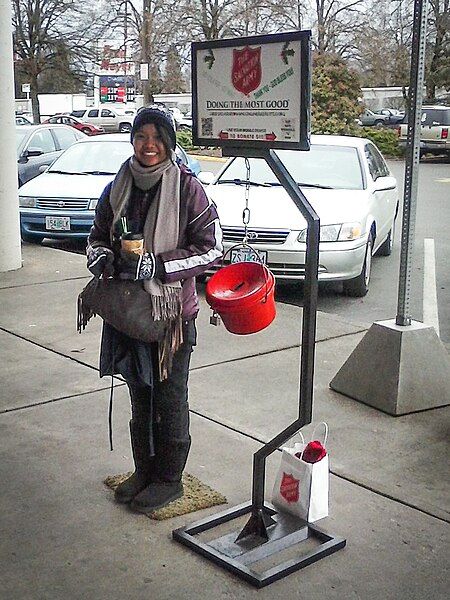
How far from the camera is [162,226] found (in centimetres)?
356

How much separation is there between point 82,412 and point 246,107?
2399 millimetres

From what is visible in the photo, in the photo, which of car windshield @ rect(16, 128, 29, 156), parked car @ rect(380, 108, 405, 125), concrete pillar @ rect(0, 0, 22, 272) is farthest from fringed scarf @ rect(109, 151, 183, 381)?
parked car @ rect(380, 108, 405, 125)

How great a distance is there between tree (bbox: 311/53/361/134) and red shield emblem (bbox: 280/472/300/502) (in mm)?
26082

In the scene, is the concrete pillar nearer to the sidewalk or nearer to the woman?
the sidewalk

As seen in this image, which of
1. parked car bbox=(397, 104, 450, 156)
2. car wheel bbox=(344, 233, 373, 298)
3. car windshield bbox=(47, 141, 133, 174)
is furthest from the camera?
parked car bbox=(397, 104, 450, 156)

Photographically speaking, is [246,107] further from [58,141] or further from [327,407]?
[58,141]

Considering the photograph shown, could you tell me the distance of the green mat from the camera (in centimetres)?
388

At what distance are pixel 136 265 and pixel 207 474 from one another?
1.38m

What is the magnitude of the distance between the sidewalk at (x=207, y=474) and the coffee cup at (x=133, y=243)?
1252 millimetres

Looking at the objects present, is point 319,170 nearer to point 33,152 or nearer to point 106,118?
point 33,152

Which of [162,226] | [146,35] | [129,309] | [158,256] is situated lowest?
[129,309]

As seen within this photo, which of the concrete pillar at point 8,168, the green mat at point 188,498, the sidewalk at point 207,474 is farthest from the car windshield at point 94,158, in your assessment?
the green mat at point 188,498

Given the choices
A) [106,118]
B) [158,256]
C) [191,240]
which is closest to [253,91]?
[191,240]

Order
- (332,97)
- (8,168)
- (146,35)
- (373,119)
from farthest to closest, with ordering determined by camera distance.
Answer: (373,119) < (146,35) < (332,97) < (8,168)
